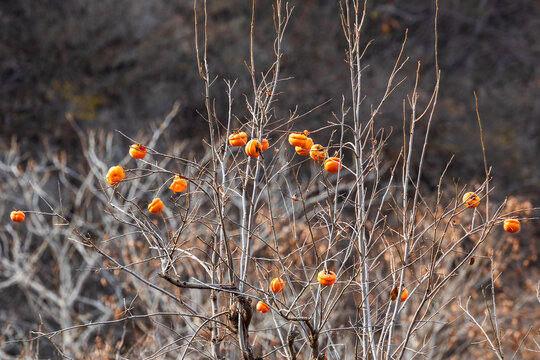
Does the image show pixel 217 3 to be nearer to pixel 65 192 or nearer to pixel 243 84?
pixel 243 84

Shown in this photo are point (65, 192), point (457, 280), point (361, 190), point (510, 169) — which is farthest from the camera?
point (510, 169)

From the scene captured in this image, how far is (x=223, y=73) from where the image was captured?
1538 cm

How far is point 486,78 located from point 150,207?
62.2ft

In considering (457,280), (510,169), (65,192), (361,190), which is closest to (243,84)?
(65,192)

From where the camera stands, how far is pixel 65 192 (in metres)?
11.9

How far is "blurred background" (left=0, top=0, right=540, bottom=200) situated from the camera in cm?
1484

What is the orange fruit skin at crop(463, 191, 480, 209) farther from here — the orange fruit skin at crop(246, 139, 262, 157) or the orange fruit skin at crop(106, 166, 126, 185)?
the orange fruit skin at crop(106, 166, 126, 185)

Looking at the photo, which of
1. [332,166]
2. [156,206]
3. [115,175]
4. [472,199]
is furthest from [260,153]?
[472,199]

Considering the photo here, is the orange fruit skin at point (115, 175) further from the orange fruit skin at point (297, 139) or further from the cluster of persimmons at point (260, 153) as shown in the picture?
the orange fruit skin at point (297, 139)

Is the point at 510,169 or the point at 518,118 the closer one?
the point at 510,169

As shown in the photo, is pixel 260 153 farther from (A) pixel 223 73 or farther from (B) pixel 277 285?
(A) pixel 223 73

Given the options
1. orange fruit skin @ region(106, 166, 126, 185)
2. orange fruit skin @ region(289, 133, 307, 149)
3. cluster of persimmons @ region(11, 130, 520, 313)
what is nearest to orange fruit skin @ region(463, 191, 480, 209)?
cluster of persimmons @ region(11, 130, 520, 313)

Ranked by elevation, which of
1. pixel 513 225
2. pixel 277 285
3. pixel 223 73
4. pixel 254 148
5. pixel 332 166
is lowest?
pixel 223 73

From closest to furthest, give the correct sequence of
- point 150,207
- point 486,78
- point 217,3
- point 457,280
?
point 150,207 < point 457,280 < point 217,3 < point 486,78
